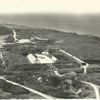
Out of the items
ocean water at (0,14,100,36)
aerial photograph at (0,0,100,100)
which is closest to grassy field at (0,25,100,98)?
aerial photograph at (0,0,100,100)

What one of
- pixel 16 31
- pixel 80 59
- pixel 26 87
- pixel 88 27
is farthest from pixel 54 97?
pixel 88 27

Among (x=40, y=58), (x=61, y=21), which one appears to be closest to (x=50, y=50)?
(x=40, y=58)

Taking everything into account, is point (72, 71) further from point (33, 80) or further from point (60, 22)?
point (60, 22)

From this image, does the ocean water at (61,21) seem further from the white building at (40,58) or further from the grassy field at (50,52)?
the white building at (40,58)

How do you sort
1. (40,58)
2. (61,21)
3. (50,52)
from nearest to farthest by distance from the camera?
(40,58) → (50,52) → (61,21)

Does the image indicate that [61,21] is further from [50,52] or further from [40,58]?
[40,58]

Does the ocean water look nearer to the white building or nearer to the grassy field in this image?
the grassy field

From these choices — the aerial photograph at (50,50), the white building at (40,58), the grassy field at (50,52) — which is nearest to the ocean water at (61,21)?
the aerial photograph at (50,50)
